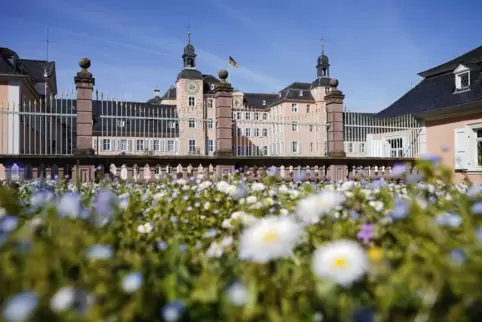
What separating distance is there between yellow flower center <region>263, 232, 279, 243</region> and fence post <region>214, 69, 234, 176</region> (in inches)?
374

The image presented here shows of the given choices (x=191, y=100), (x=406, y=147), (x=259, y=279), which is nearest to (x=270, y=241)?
(x=259, y=279)

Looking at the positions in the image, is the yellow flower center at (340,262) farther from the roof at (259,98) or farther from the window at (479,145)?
the roof at (259,98)

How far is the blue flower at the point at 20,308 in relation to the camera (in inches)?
32.3

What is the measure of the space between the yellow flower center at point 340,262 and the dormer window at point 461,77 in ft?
61.7

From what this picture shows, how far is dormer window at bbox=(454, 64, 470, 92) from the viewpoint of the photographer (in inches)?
667

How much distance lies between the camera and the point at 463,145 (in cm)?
1599

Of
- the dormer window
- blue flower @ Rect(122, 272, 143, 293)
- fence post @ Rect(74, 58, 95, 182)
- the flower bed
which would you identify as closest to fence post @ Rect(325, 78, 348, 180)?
fence post @ Rect(74, 58, 95, 182)

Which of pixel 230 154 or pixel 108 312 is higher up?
pixel 230 154

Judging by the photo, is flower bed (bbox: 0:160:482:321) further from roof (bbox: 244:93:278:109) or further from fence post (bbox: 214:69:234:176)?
roof (bbox: 244:93:278:109)

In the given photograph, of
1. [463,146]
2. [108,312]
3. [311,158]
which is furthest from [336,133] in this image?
[108,312]

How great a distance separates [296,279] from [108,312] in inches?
25.5

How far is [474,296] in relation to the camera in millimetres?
1034

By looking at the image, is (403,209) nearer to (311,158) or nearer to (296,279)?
(296,279)

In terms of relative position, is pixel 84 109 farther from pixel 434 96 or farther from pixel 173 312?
pixel 434 96
